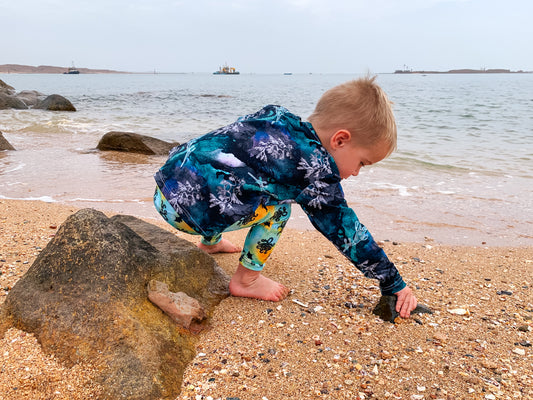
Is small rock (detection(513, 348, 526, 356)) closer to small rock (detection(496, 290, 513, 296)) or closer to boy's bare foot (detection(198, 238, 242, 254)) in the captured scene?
small rock (detection(496, 290, 513, 296))

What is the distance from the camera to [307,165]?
7.00 ft

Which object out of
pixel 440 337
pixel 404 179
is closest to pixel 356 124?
pixel 440 337

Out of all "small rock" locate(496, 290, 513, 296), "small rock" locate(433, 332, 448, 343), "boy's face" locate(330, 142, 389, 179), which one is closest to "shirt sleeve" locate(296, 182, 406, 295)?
"boy's face" locate(330, 142, 389, 179)

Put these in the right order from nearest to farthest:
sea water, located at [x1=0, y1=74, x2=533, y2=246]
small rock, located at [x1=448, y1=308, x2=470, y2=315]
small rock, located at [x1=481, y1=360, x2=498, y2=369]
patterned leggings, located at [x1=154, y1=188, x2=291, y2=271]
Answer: small rock, located at [x1=481, y1=360, x2=498, y2=369]
patterned leggings, located at [x1=154, y1=188, x2=291, y2=271]
small rock, located at [x1=448, y1=308, x2=470, y2=315]
sea water, located at [x1=0, y1=74, x2=533, y2=246]

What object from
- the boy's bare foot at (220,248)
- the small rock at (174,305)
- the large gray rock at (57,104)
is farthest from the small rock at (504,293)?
the large gray rock at (57,104)

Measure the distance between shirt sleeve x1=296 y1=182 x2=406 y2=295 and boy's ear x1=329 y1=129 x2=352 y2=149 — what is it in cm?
20

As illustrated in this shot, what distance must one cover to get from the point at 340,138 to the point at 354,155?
11cm

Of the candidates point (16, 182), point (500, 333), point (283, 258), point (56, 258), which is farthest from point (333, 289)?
point (16, 182)

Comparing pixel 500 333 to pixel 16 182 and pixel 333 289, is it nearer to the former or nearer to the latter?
pixel 333 289

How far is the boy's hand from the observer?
2.36 meters

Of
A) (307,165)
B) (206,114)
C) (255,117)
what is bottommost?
(206,114)

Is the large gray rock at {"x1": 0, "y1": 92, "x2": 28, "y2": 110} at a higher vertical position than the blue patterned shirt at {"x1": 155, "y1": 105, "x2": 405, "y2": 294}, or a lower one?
lower

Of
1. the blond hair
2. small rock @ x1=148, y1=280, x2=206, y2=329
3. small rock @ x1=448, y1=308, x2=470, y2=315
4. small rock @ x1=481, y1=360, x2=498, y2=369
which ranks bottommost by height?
small rock @ x1=448, y1=308, x2=470, y2=315

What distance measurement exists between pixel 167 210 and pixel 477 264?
7.87 feet
